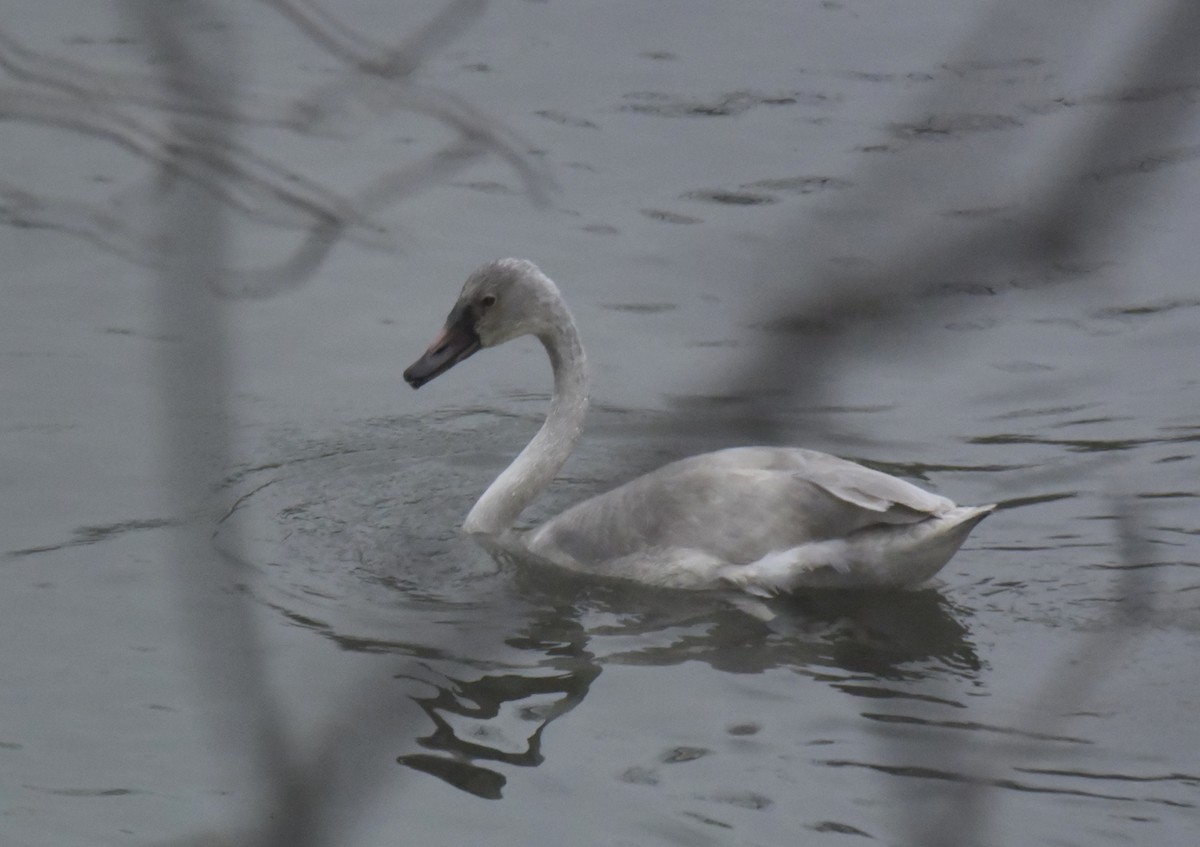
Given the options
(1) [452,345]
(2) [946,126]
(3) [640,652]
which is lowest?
(3) [640,652]

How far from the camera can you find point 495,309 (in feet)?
24.6

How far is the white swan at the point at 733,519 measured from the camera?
252 inches

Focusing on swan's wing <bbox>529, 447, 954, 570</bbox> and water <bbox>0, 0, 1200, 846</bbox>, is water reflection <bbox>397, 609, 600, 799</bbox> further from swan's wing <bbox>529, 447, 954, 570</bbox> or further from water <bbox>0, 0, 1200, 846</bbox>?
swan's wing <bbox>529, 447, 954, 570</bbox>

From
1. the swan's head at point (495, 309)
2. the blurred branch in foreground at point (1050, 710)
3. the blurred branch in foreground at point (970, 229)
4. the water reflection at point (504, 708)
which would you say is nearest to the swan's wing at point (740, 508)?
the water reflection at point (504, 708)

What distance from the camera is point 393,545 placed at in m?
7.21

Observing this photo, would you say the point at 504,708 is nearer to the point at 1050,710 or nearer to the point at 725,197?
the point at 1050,710

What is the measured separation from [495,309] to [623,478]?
541 centimetres

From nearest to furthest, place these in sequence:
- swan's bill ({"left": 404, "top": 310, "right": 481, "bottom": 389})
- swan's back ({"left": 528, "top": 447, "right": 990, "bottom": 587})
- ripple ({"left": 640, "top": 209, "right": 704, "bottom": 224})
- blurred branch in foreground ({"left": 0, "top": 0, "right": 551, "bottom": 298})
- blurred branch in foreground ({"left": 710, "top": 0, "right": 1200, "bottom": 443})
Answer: blurred branch in foreground ({"left": 710, "top": 0, "right": 1200, "bottom": 443})
blurred branch in foreground ({"left": 0, "top": 0, "right": 551, "bottom": 298})
swan's back ({"left": 528, "top": 447, "right": 990, "bottom": 587})
swan's bill ({"left": 404, "top": 310, "right": 481, "bottom": 389})
ripple ({"left": 640, "top": 209, "right": 704, "bottom": 224})

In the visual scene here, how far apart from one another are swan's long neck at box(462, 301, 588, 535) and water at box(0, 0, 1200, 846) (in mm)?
295

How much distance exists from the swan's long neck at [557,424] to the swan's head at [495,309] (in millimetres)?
77

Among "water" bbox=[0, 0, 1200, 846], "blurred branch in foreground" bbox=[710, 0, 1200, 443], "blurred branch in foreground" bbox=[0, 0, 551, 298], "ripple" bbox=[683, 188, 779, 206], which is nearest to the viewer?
"blurred branch in foreground" bbox=[710, 0, 1200, 443]

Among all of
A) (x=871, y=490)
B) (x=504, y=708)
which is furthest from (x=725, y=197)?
(x=504, y=708)

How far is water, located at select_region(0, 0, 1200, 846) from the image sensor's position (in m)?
4.95

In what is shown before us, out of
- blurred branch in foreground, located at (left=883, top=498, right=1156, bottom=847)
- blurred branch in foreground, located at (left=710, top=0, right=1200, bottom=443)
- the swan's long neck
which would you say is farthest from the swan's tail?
blurred branch in foreground, located at (left=710, top=0, right=1200, bottom=443)
